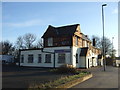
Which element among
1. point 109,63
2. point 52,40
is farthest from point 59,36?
point 109,63

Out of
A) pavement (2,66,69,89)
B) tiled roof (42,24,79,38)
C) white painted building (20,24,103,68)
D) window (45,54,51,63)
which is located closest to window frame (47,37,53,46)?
white painted building (20,24,103,68)

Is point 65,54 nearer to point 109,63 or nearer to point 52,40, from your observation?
point 52,40

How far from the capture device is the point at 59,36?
3650 cm

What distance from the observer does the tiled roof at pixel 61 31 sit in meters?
35.9

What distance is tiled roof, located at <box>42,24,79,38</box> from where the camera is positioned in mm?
35906

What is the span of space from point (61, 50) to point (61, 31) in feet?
15.3

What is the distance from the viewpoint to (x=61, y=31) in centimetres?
3750

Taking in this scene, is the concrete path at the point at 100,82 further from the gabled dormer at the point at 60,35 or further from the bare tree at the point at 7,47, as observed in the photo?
the bare tree at the point at 7,47

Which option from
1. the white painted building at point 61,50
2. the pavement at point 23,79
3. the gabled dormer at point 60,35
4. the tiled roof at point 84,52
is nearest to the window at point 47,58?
the white painted building at point 61,50

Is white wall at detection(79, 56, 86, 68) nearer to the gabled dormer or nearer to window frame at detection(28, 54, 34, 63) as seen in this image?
the gabled dormer

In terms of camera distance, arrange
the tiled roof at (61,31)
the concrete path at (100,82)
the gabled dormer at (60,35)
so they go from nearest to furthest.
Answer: the concrete path at (100,82), the gabled dormer at (60,35), the tiled roof at (61,31)

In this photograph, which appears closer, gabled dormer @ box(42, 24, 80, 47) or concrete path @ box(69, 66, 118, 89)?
concrete path @ box(69, 66, 118, 89)

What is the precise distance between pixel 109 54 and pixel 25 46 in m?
35.7

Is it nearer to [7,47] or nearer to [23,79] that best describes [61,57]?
[23,79]
